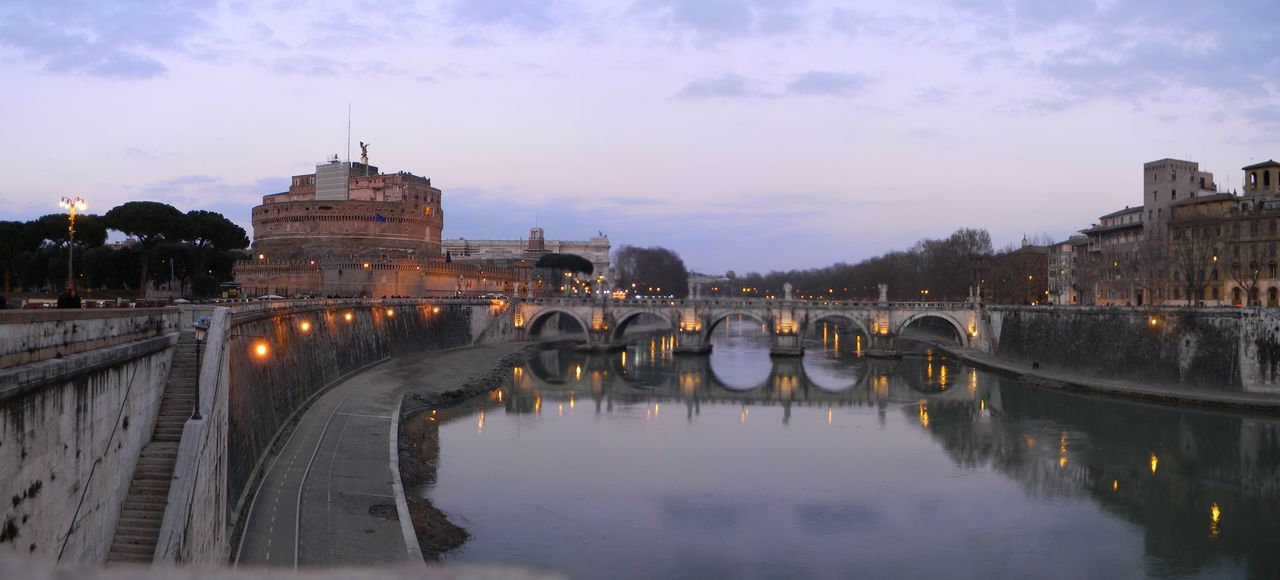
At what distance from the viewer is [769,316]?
169 feet

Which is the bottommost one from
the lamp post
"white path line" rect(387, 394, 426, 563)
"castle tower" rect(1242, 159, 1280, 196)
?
"white path line" rect(387, 394, 426, 563)

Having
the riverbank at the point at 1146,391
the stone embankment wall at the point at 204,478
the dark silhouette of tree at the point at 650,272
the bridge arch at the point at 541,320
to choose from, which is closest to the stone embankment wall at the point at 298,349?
the stone embankment wall at the point at 204,478

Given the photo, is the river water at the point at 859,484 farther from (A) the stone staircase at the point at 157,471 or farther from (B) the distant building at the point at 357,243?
(B) the distant building at the point at 357,243

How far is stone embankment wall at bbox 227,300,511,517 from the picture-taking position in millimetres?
15656

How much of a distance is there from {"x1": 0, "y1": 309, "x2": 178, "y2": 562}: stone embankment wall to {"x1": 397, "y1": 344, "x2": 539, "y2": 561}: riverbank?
5045mm

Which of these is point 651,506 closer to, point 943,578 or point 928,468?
point 943,578

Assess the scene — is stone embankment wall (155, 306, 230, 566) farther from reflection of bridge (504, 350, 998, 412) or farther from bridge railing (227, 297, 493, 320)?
reflection of bridge (504, 350, 998, 412)

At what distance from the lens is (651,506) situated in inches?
703

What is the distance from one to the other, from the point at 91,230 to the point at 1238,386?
42.5 m

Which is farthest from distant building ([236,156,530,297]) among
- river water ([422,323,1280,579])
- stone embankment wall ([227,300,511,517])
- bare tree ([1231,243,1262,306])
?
bare tree ([1231,243,1262,306])

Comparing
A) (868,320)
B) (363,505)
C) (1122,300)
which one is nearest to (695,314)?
(868,320)

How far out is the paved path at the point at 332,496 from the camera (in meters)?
12.3

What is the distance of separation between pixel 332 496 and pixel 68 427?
24.0 ft

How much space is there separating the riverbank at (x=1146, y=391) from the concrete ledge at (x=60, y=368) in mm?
29598
